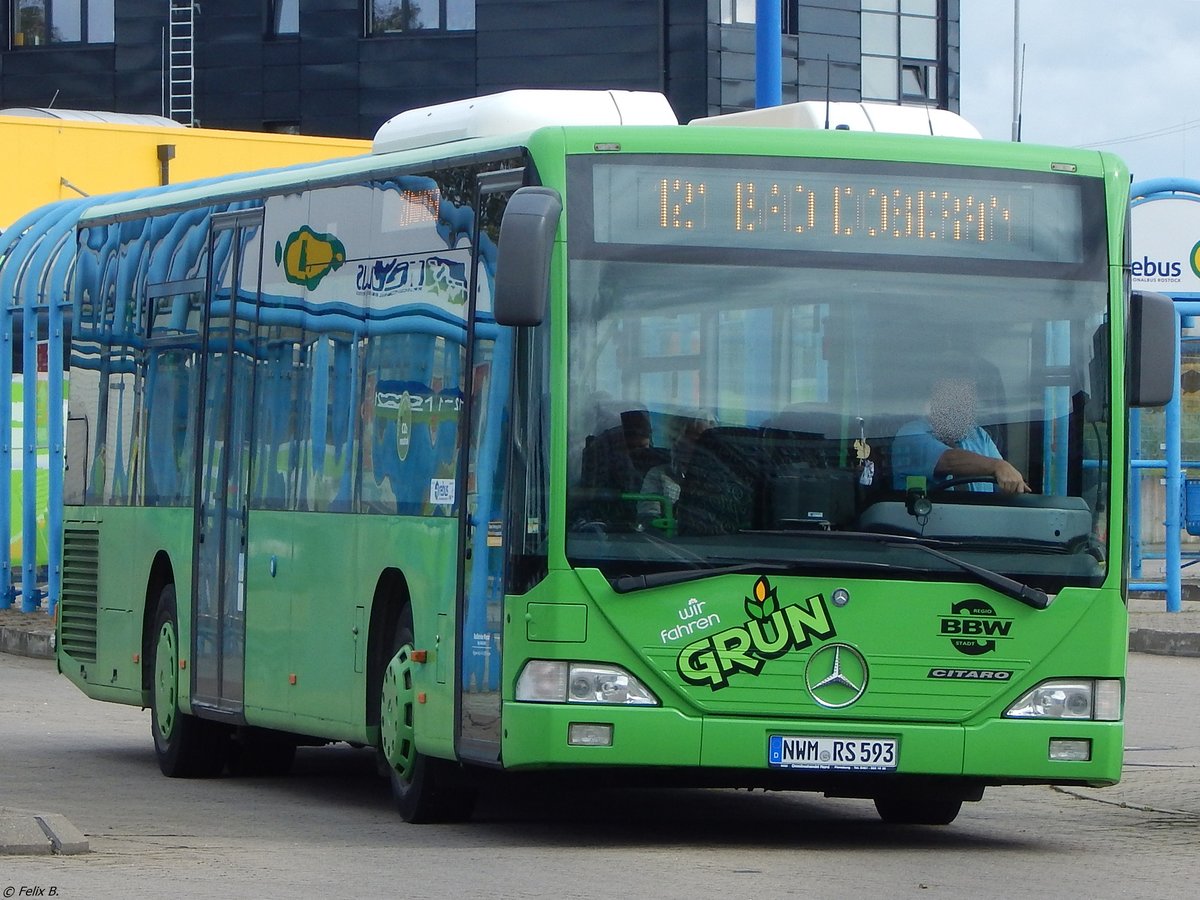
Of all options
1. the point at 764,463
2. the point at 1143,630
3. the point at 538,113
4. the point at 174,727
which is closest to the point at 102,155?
the point at 1143,630

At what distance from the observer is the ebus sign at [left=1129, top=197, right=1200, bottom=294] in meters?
25.9

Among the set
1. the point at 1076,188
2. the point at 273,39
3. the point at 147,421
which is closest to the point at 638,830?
the point at 1076,188

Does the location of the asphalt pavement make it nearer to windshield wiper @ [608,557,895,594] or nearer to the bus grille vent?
the bus grille vent

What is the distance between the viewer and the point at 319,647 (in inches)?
478

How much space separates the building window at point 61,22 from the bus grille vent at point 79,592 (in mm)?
42203

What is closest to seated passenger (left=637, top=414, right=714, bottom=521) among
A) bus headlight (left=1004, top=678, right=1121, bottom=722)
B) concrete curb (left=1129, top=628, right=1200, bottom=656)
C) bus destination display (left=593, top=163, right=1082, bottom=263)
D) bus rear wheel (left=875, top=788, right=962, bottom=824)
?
bus destination display (left=593, top=163, right=1082, bottom=263)

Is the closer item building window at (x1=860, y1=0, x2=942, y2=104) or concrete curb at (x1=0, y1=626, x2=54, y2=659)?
concrete curb at (x1=0, y1=626, x2=54, y2=659)

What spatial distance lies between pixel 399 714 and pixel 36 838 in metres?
2.01

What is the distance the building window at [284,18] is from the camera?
55406 mm

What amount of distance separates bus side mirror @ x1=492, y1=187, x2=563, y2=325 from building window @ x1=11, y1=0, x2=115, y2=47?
158 feet

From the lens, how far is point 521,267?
31.8ft

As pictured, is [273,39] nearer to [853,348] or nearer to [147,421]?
[147,421]

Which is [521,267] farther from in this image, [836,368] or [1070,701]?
[1070,701]

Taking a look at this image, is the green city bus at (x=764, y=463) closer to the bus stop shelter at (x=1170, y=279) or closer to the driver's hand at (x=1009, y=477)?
the driver's hand at (x=1009, y=477)
